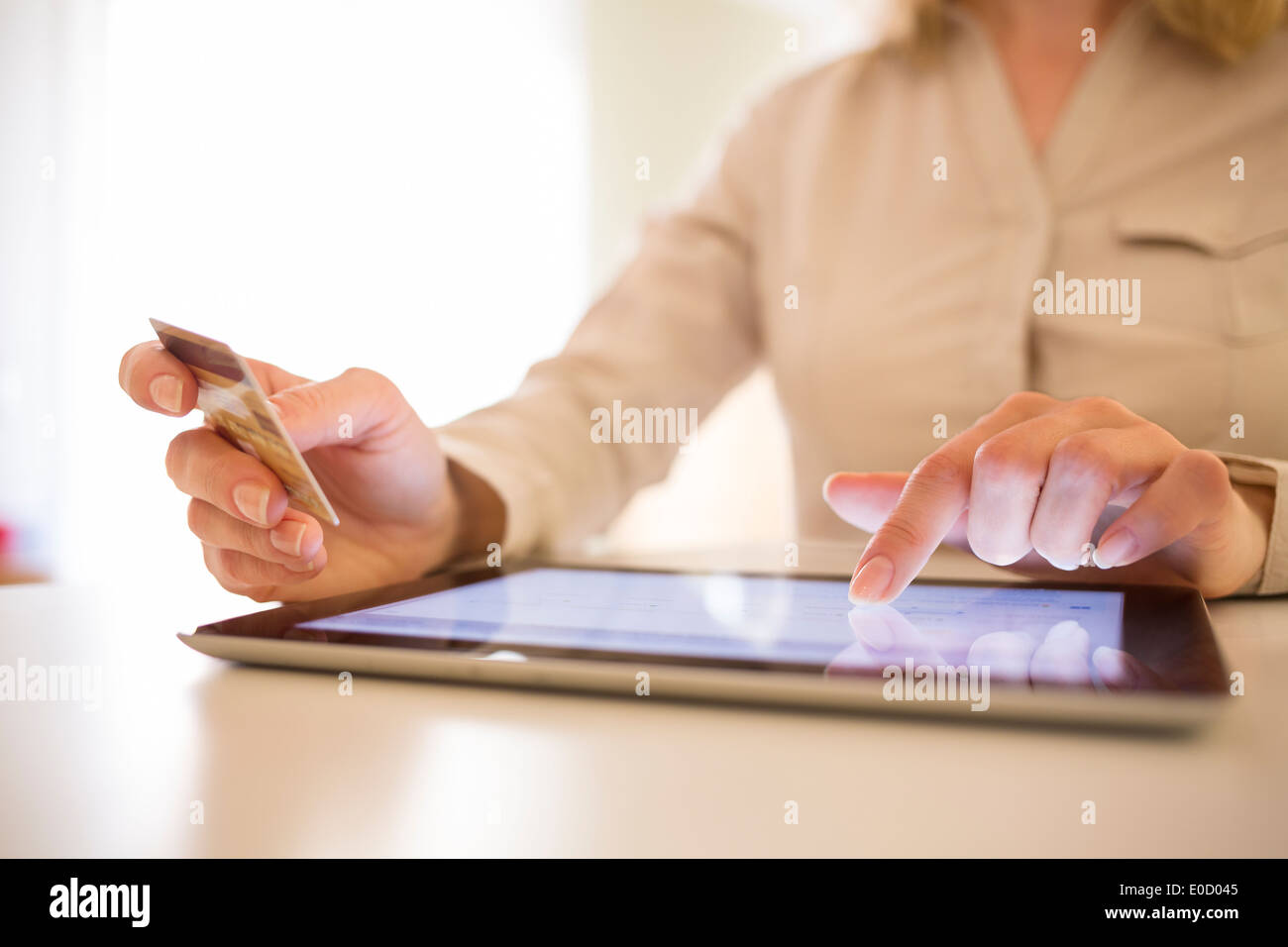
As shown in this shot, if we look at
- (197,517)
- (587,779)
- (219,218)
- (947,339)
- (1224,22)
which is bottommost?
(587,779)

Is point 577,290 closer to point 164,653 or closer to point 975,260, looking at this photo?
point 975,260

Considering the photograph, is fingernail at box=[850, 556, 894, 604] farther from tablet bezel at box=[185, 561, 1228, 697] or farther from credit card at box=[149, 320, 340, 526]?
credit card at box=[149, 320, 340, 526]

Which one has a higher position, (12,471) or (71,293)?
(71,293)

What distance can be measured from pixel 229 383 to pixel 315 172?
7.90 ft

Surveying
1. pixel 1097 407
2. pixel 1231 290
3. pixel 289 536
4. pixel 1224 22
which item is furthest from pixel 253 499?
pixel 1224 22

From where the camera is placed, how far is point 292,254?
261 cm

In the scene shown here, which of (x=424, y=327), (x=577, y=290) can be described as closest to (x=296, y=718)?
(x=424, y=327)

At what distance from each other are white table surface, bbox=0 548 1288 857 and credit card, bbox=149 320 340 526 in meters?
0.13

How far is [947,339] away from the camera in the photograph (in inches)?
40.3

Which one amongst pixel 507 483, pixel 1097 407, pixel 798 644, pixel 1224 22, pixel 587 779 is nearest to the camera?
pixel 587 779

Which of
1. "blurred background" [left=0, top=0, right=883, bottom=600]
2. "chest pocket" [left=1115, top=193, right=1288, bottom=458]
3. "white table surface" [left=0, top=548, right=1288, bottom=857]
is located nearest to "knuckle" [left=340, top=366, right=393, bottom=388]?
"white table surface" [left=0, top=548, right=1288, bottom=857]

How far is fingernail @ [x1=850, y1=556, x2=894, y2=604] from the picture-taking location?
47 cm

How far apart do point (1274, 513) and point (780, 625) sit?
1.34 feet

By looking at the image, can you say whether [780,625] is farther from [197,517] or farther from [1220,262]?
[1220,262]
